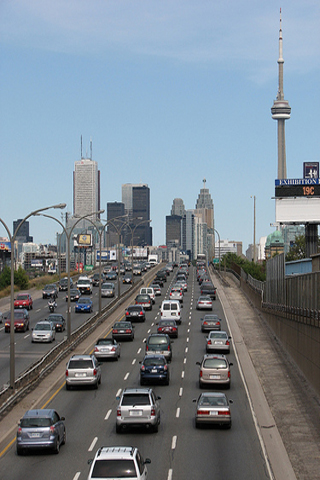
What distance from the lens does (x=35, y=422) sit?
72.3 ft

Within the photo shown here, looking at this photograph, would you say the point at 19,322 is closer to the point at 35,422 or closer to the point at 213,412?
the point at 213,412

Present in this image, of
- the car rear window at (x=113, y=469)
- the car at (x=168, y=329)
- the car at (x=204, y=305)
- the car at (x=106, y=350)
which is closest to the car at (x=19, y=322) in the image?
the car at (x=168, y=329)

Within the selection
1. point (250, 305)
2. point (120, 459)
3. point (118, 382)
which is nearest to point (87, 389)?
point (118, 382)

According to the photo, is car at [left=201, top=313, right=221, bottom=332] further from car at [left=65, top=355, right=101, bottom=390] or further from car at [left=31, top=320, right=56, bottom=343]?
car at [left=65, top=355, right=101, bottom=390]

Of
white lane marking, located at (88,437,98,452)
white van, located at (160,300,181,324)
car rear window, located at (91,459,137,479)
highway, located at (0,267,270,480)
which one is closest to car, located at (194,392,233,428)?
highway, located at (0,267,270,480)

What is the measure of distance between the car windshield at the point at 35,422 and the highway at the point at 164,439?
3.39ft

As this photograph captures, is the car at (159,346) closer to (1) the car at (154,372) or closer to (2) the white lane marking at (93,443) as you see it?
(1) the car at (154,372)

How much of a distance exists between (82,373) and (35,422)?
445 inches

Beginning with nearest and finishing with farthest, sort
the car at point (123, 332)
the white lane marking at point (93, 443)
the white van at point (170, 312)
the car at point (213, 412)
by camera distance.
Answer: the white lane marking at point (93, 443) → the car at point (213, 412) → the car at point (123, 332) → the white van at point (170, 312)

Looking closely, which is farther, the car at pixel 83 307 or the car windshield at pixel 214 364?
the car at pixel 83 307

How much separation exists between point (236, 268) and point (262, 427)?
309 feet

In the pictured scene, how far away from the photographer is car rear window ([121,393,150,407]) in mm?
24812

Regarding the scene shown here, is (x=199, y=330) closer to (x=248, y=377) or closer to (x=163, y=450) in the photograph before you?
(x=248, y=377)

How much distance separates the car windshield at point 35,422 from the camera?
2197cm
